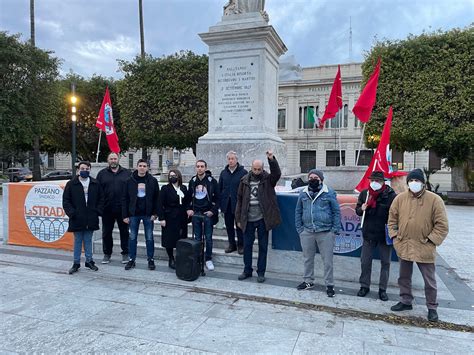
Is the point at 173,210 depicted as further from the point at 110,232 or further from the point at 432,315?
the point at 432,315

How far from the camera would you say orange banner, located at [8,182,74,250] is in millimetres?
7672

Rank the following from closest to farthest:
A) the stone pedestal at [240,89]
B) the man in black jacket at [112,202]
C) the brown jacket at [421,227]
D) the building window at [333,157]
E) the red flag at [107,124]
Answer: the brown jacket at [421,227]
the man in black jacket at [112,202]
the stone pedestal at [240,89]
the red flag at [107,124]
the building window at [333,157]

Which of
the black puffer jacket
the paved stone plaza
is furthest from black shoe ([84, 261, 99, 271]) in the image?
the black puffer jacket

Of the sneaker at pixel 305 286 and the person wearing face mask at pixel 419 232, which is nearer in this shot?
the person wearing face mask at pixel 419 232

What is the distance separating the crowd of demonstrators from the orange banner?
1.66m

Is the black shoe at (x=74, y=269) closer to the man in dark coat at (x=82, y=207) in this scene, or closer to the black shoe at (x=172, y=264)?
the man in dark coat at (x=82, y=207)

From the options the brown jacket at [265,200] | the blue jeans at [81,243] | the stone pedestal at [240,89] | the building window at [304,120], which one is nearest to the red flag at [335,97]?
the stone pedestal at [240,89]

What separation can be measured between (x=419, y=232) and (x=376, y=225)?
2.17 feet

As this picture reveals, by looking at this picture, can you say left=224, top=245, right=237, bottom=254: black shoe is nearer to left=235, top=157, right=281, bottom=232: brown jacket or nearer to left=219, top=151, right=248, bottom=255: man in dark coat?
left=219, top=151, right=248, bottom=255: man in dark coat

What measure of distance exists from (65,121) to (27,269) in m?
22.8

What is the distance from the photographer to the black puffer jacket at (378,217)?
16.1 feet

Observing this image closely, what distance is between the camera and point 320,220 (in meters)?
5.04

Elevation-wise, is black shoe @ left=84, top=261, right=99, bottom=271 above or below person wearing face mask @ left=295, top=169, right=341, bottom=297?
below

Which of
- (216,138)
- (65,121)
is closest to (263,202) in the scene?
(216,138)
